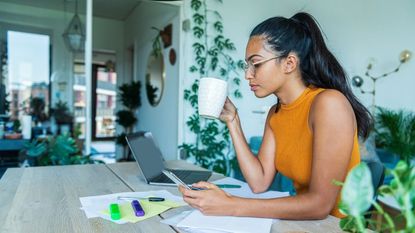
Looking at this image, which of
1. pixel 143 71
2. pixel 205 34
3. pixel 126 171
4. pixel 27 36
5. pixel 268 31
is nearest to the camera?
pixel 268 31

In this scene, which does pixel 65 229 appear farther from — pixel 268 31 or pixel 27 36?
pixel 27 36

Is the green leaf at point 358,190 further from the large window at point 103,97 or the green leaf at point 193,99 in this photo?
the large window at point 103,97

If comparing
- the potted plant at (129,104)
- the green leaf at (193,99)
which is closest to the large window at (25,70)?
the potted plant at (129,104)

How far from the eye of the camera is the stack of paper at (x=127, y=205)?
0.87 meters

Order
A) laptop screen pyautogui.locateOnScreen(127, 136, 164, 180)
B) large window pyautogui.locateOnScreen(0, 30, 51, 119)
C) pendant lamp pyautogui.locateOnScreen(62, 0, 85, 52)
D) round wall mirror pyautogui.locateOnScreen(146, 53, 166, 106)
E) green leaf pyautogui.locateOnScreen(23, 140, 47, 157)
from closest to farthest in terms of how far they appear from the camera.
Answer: laptop screen pyautogui.locateOnScreen(127, 136, 164, 180), green leaf pyautogui.locateOnScreen(23, 140, 47, 157), pendant lamp pyautogui.locateOnScreen(62, 0, 85, 52), round wall mirror pyautogui.locateOnScreen(146, 53, 166, 106), large window pyautogui.locateOnScreen(0, 30, 51, 119)

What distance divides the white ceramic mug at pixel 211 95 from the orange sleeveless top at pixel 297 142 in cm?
26

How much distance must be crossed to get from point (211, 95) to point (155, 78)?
11.5 feet

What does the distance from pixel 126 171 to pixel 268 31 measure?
925mm

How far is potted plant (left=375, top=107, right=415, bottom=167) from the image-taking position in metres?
3.65

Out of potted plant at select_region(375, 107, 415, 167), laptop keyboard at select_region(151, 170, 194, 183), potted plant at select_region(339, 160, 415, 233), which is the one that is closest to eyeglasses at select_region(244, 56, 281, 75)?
laptop keyboard at select_region(151, 170, 194, 183)

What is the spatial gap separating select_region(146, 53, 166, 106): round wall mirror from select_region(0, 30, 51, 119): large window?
5.51ft

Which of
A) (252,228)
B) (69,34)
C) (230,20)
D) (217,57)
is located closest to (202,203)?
(252,228)

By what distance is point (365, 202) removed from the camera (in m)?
0.32

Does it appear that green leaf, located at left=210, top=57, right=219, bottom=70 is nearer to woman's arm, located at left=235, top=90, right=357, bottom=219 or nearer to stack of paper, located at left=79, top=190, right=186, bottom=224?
stack of paper, located at left=79, top=190, right=186, bottom=224
